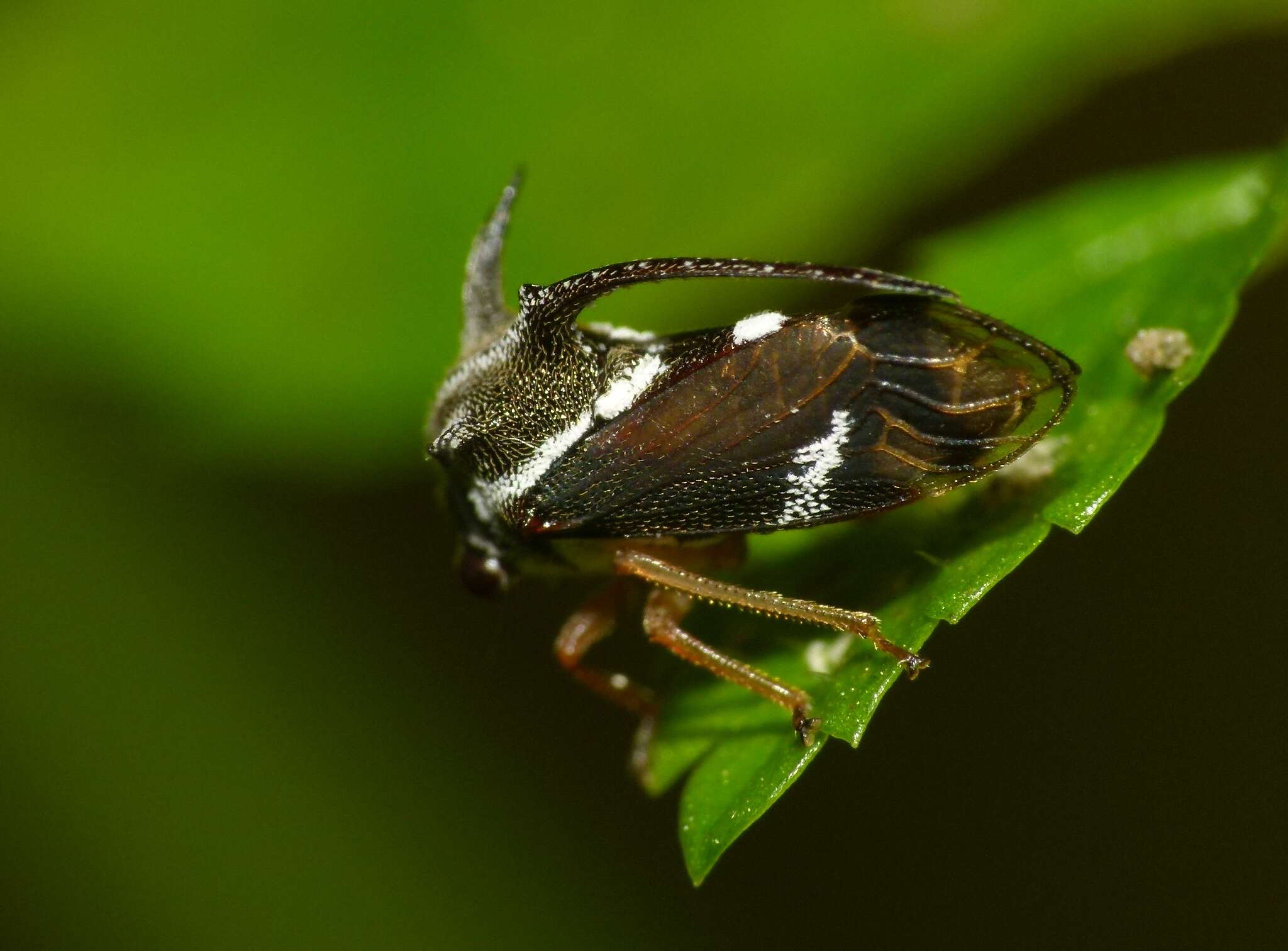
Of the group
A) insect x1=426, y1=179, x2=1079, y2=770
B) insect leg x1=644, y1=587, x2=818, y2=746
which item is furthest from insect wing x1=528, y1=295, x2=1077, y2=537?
insect leg x1=644, y1=587, x2=818, y2=746

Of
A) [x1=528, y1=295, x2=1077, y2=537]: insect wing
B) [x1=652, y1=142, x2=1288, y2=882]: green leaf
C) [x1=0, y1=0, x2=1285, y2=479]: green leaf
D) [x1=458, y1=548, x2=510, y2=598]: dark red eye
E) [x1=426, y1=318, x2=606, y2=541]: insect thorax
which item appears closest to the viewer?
[x1=652, y1=142, x2=1288, y2=882]: green leaf

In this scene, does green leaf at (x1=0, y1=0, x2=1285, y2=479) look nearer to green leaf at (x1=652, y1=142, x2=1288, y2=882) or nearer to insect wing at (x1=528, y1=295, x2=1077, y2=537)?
green leaf at (x1=652, y1=142, x2=1288, y2=882)

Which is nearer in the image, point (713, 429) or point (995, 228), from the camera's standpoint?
point (713, 429)

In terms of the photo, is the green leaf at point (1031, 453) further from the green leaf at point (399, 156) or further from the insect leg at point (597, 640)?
the green leaf at point (399, 156)

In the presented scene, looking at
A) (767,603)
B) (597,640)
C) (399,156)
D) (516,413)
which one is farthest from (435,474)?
(767,603)

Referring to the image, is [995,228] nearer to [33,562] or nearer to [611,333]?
[611,333]

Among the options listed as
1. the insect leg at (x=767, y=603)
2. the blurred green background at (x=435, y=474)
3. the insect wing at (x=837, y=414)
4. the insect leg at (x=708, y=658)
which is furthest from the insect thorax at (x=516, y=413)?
the blurred green background at (x=435, y=474)

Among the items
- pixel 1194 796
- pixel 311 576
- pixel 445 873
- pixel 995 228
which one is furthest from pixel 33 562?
pixel 1194 796
